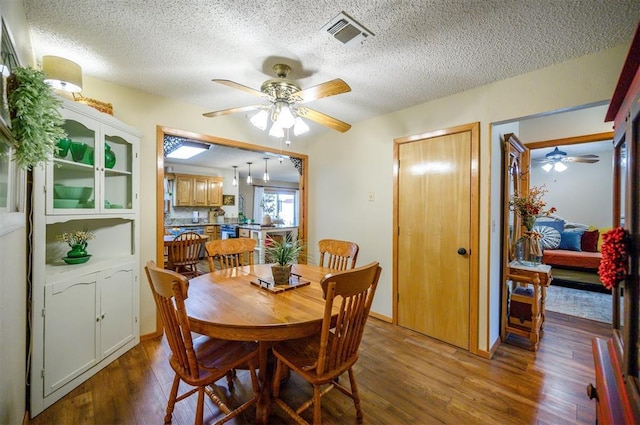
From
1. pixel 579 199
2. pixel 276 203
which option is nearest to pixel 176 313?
pixel 579 199

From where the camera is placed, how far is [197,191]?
273 inches

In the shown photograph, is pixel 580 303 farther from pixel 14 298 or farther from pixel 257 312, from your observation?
pixel 14 298

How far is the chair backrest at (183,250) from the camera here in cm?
379

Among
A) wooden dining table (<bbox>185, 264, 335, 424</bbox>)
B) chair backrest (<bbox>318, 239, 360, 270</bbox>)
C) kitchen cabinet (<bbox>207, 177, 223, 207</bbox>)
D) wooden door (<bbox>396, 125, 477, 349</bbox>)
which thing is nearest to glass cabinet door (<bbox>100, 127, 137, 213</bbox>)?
wooden dining table (<bbox>185, 264, 335, 424</bbox>)

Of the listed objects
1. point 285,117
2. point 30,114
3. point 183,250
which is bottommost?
point 183,250

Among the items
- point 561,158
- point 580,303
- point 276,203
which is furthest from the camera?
point 276,203

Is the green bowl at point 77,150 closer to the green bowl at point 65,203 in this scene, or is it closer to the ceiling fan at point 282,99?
the green bowl at point 65,203

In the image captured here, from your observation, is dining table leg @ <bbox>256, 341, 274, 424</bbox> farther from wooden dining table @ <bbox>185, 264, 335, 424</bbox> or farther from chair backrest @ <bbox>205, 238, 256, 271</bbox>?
chair backrest @ <bbox>205, 238, 256, 271</bbox>

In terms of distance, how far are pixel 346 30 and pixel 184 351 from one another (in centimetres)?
203

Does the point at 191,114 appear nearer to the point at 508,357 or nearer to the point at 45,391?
the point at 45,391

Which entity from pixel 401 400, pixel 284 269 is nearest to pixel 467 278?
pixel 401 400

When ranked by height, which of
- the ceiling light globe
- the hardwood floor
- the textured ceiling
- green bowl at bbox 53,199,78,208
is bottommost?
the hardwood floor

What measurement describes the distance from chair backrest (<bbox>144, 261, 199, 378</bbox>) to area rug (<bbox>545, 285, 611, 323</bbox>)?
4.30 metres

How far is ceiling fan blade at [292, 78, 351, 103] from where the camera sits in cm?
156
